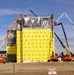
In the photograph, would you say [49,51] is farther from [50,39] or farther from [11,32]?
[11,32]

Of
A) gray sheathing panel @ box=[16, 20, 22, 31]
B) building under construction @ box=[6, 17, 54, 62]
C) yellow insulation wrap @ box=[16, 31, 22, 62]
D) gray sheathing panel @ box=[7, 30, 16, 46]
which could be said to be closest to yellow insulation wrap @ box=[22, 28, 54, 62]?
building under construction @ box=[6, 17, 54, 62]

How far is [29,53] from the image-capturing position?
355 feet

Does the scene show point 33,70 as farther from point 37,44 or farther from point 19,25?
point 19,25

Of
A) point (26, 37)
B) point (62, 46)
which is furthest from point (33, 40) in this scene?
point (62, 46)

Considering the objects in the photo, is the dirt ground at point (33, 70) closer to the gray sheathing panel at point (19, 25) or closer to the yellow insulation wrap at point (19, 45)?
the yellow insulation wrap at point (19, 45)

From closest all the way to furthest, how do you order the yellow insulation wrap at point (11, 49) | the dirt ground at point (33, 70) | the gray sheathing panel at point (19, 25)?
the dirt ground at point (33, 70), the gray sheathing panel at point (19, 25), the yellow insulation wrap at point (11, 49)

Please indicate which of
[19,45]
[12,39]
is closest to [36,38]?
[19,45]

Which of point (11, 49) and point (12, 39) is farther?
point (11, 49)

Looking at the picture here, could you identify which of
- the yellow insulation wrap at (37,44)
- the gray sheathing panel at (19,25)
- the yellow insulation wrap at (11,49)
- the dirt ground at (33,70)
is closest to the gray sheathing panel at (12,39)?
the yellow insulation wrap at (11,49)

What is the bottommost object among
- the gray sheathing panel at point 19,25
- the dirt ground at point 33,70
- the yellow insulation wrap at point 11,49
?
the dirt ground at point 33,70

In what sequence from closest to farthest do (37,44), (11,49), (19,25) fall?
1. (37,44)
2. (19,25)
3. (11,49)

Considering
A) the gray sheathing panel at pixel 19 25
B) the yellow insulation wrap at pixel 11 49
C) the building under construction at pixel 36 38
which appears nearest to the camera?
the building under construction at pixel 36 38

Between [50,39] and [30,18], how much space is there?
30.8 feet

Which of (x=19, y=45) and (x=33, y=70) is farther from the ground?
(x=19, y=45)
